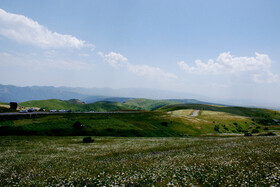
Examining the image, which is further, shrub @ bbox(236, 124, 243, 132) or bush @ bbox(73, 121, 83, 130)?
shrub @ bbox(236, 124, 243, 132)

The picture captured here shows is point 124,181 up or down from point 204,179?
down

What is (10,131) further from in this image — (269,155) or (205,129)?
(205,129)

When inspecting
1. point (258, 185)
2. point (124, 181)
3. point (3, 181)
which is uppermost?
point (258, 185)

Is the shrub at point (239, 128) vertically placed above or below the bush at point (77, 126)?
below

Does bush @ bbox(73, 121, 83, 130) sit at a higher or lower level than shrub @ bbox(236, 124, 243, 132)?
higher

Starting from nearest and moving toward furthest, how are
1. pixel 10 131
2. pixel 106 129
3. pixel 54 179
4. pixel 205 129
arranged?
pixel 54 179 < pixel 10 131 < pixel 106 129 < pixel 205 129

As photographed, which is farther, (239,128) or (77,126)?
(239,128)

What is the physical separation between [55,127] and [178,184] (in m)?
63.1

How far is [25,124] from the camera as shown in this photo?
5919cm

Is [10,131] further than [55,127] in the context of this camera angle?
No

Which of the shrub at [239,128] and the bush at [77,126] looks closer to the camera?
the bush at [77,126]

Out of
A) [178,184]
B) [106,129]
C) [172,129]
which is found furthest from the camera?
[172,129]

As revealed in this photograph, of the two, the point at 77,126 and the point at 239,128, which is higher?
the point at 77,126

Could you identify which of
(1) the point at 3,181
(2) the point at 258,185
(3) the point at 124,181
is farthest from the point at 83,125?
(2) the point at 258,185
